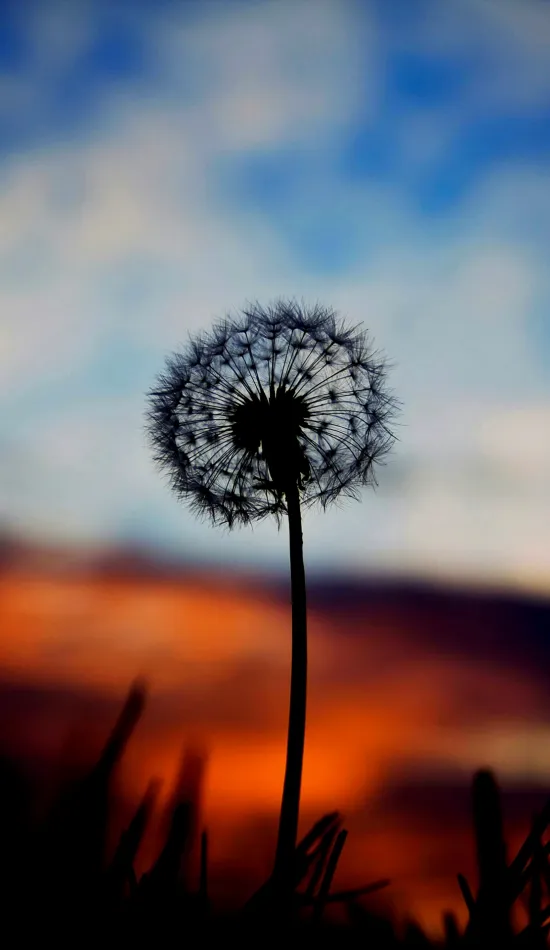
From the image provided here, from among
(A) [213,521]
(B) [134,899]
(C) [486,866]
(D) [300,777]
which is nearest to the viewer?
(C) [486,866]

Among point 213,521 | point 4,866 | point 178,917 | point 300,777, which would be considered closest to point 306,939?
point 178,917

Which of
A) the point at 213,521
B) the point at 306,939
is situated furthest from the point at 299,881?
the point at 213,521

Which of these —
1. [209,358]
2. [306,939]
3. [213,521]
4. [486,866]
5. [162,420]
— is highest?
[209,358]

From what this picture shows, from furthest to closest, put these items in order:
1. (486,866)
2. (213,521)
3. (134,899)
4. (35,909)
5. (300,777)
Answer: (213,521) → (300,777) → (134,899) → (35,909) → (486,866)

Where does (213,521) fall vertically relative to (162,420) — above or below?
below

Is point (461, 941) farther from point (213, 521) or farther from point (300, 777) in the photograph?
point (213, 521)

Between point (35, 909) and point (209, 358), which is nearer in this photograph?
point (35, 909)

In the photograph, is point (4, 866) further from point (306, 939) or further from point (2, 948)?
point (306, 939)
